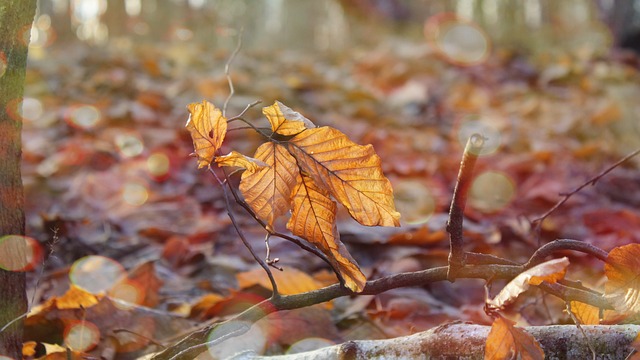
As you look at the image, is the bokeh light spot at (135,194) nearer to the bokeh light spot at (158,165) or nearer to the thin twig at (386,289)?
the bokeh light spot at (158,165)

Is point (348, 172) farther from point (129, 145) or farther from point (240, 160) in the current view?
point (129, 145)

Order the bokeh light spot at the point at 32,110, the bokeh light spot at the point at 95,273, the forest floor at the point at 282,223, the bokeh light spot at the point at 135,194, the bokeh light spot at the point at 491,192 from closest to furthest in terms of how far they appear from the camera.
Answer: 1. the forest floor at the point at 282,223
2. the bokeh light spot at the point at 95,273
3. the bokeh light spot at the point at 135,194
4. the bokeh light spot at the point at 491,192
5. the bokeh light spot at the point at 32,110

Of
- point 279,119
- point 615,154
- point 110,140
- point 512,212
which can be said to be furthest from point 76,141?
point 615,154

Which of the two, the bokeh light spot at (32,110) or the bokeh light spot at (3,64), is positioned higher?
the bokeh light spot at (3,64)

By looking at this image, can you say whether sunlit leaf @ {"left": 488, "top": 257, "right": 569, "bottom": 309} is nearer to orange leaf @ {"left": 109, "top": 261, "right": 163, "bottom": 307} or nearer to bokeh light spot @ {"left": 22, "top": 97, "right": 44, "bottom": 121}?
orange leaf @ {"left": 109, "top": 261, "right": 163, "bottom": 307}

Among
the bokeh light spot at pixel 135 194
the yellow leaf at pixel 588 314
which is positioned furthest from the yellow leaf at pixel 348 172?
the bokeh light spot at pixel 135 194

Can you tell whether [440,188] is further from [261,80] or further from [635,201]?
[261,80]
